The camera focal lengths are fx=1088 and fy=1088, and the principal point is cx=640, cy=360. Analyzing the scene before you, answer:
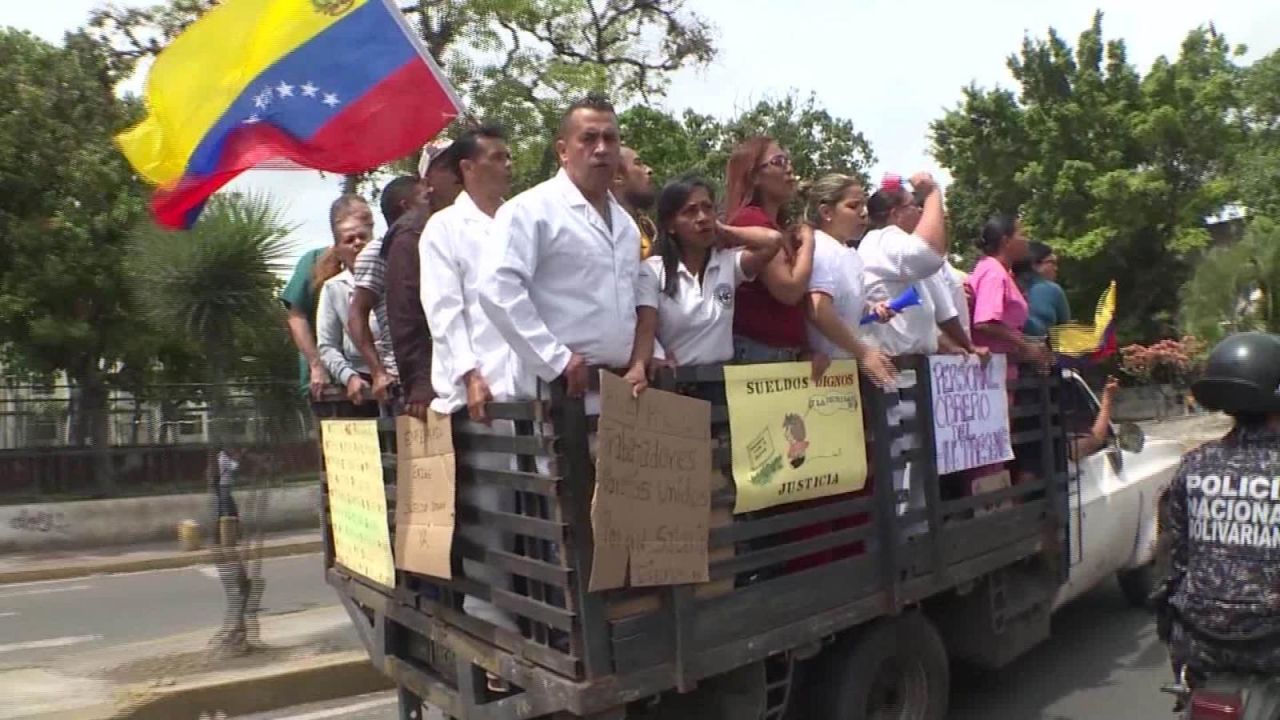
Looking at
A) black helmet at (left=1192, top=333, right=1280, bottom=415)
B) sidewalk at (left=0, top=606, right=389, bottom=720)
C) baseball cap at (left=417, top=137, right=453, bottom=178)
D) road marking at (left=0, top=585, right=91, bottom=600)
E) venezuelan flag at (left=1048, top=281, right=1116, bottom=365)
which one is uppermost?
baseball cap at (left=417, top=137, right=453, bottom=178)

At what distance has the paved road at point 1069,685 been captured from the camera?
4.81m

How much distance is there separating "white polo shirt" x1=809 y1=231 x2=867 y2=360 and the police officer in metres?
1.19

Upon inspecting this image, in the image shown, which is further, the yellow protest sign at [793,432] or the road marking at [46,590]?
the road marking at [46,590]

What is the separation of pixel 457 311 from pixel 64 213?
12.6 m

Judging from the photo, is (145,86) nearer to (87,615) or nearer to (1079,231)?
(87,615)

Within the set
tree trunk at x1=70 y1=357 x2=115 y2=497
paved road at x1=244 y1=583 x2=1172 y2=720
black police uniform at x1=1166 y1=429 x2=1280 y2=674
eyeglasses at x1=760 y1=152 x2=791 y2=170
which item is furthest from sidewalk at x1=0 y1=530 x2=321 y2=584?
black police uniform at x1=1166 y1=429 x2=1280 y2=674

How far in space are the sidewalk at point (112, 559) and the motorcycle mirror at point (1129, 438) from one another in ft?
28.8

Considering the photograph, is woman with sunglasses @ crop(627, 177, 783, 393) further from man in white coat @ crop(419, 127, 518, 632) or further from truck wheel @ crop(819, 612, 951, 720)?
truck wheel @ crop(819, 612, 951, 720)

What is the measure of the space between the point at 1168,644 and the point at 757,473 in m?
1.26

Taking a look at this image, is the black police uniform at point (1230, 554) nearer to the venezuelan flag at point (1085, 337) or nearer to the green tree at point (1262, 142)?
the venezuelan flag at point (1085, 337)

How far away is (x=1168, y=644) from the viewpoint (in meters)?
3.11

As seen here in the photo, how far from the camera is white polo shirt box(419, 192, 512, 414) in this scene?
3.23 meters

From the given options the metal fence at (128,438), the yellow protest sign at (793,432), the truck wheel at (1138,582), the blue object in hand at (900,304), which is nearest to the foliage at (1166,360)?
the truck wheel at (1138,582)

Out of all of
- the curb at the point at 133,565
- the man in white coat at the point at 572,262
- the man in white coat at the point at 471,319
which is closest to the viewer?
the man in white coat at the point at 572,262
